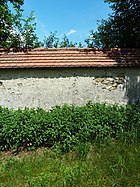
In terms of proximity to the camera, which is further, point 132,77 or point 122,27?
point 122,27

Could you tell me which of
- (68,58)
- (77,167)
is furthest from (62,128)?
(68,58)

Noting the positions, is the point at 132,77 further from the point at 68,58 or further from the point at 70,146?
the point at 70,146

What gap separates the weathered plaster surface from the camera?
997 centimetres

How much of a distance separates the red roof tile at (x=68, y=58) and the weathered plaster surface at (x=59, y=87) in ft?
0.79

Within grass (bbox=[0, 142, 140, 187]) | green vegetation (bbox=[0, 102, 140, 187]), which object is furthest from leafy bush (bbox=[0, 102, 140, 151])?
grass (bbox=[0, 142, 140, 187])

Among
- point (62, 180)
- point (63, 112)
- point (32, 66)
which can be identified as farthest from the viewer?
point (32, 66)

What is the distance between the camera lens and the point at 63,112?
25.5 feet

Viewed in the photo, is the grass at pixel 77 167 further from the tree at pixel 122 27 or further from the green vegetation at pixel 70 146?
the tree at pixel 122 27

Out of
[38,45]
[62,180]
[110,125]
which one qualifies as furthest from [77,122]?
[38,45]

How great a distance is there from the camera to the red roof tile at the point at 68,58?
9945 mm

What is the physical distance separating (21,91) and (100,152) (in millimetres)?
4534

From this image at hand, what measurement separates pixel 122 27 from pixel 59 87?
270 inches

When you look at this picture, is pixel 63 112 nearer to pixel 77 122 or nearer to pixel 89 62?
pixel 77 122

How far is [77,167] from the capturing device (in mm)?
5723
